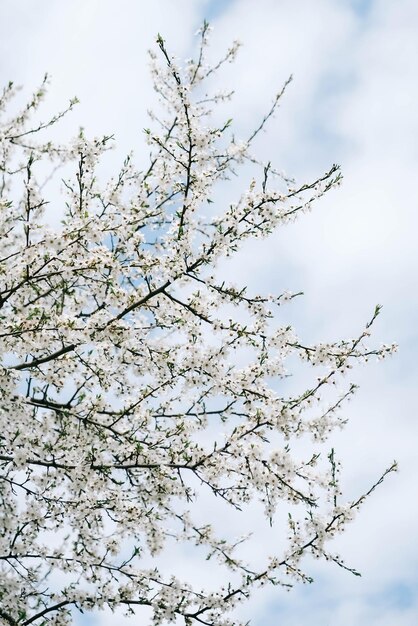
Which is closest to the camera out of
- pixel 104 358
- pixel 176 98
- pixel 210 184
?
pixel 176 98

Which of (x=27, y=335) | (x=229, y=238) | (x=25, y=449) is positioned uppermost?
(x=229, y=238)

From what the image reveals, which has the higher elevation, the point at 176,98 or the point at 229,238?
the point at 176,98

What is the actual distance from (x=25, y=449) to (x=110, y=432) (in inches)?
36.9

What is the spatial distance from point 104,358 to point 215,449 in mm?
1675

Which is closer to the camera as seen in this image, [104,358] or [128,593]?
[128,593]

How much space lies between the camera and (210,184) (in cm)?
A: 713

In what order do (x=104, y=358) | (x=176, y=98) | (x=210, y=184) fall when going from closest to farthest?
1. (x=176, y=98)
2. (x=210, y=184)
3. (x=104, y=358)

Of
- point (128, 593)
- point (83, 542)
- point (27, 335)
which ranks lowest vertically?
point (128, 593)

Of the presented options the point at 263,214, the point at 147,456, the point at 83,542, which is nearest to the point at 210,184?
the point at 263,214

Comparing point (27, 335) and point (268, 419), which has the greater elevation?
point (27, 335)

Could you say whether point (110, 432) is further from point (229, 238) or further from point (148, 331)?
point (229, 238)

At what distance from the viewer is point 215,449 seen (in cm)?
684

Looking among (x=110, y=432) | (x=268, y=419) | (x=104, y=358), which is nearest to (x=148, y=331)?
(x=104, y=358)

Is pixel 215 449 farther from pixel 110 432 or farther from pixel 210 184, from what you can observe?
pixel 210 184
